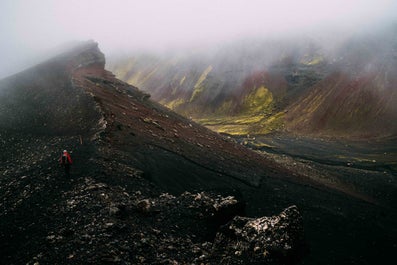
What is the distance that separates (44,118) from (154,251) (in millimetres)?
27099

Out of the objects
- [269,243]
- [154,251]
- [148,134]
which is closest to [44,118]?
[148,134]

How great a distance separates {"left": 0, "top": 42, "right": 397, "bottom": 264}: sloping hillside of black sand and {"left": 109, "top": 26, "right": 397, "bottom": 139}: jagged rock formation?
59173 mm

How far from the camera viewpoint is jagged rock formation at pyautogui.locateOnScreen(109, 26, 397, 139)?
310ft

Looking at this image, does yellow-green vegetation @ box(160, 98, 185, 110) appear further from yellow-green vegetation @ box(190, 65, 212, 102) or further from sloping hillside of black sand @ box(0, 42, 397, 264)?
sloping hillside of black sand @ box(0, 42, 397, 264)

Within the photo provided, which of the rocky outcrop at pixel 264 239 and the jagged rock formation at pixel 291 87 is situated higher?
the rocky outcrop at pixel 264 239

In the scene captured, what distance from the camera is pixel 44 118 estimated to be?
123 feet

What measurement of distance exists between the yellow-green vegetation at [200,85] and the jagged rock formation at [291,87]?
0.61 metres

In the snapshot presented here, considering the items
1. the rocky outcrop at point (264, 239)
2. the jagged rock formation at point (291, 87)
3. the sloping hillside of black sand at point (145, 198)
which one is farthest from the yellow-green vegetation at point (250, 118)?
the rocky outcrop at point (264, 239)

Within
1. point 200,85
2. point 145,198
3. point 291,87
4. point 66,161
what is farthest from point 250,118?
point 66,161

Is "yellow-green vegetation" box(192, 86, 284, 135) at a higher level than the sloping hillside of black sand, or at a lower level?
lower

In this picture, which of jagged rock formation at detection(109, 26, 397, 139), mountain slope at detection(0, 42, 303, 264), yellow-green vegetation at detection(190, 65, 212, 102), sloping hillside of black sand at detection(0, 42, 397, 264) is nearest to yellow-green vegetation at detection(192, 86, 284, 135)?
jagged rock formation at detection(109, 26, 397, 139)

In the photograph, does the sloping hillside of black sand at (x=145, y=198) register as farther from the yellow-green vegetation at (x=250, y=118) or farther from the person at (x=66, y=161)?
the yellow-green vegetation at (x=250, y=118)

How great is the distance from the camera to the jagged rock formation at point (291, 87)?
94500 mm

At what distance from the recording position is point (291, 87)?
13125 cm
